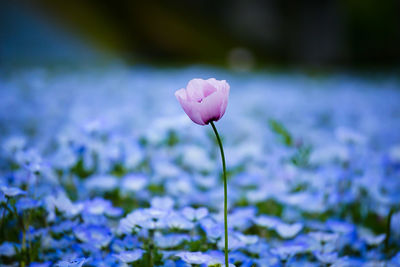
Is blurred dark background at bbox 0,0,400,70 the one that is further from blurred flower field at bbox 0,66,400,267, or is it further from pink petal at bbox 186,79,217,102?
pink petal at bbox 186,79,217,102

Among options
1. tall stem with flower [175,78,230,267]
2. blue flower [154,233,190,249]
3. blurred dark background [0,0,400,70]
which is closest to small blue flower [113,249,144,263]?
blue flower [154,233,190,249]

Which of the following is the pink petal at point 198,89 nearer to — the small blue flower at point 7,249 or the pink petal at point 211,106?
the pink petal at point 211,106

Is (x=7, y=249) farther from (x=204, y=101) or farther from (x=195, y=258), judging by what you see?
(x=204, y=101)

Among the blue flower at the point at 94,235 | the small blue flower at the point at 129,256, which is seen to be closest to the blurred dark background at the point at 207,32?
the blue flower at the point at 94,235

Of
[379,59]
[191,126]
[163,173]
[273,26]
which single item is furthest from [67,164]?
[273,26]

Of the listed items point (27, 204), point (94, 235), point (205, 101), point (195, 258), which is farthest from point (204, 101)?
point (27, 204)

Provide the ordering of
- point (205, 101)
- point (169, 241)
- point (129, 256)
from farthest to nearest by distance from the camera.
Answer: point (169, 241), point (129, 256), point (205, 101)

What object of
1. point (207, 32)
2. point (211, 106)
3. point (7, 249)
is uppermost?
point (207, 32)
